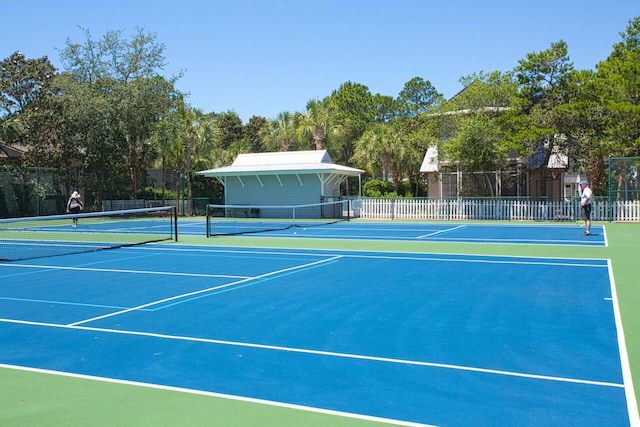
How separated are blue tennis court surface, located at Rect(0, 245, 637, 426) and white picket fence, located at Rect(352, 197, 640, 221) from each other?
18.6 metres

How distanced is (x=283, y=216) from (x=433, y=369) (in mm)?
33089

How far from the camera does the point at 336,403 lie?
5191 millimetres

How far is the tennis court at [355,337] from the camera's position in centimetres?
530

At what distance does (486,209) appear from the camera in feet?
112

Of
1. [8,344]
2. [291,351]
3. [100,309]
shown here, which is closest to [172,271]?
[100,309]

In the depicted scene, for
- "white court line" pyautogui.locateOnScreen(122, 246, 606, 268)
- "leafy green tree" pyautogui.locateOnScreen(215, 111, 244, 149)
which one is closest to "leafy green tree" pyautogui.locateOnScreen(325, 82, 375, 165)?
"leafy green tree" pyautogui.locateOnScreen(215, 111, 244, 149)

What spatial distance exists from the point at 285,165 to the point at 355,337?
107ft

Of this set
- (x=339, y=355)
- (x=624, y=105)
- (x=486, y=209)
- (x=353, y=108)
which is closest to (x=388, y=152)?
(x=486, y=209)

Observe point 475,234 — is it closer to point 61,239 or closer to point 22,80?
point 61,239

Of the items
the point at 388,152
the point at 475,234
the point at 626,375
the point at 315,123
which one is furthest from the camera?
the point at 315,123

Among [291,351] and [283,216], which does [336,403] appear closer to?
[291,351]

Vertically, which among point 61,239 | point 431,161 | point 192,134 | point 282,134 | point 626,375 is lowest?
point 626,375

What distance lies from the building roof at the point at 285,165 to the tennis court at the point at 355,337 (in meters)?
23.7

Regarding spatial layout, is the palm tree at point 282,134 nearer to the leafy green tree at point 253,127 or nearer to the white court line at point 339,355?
the leafy green tree at point 253,127
